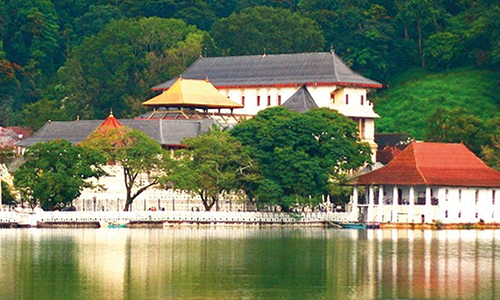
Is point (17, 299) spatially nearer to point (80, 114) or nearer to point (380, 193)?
point (380, 193)

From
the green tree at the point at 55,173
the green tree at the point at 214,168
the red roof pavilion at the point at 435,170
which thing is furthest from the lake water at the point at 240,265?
the red roof pavilion at the point at 435,170

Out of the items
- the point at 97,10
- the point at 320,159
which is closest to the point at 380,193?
the point at 320,159

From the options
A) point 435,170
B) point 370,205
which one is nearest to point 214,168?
point 370,205

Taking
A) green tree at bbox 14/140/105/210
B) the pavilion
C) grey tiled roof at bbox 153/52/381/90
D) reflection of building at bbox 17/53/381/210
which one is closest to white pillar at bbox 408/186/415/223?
reflection of building at bbox 17/53/381/210

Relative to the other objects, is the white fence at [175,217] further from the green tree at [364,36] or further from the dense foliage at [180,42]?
the green tree at [364,36]

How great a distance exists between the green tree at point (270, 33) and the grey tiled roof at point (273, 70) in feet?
28.3

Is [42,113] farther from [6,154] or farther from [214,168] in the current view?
[214,168]

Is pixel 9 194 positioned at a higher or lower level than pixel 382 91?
lower

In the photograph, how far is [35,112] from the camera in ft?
416

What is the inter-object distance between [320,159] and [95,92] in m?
33.6

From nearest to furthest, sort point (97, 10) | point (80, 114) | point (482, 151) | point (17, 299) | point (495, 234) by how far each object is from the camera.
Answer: point (17, 299)
point (495, 234)
point (482, 151)
point (80, 114)
point (97, 10)

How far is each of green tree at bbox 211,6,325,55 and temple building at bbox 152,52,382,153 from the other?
8.90m

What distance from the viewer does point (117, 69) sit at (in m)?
125

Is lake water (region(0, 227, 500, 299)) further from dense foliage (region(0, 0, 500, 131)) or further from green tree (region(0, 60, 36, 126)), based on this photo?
green tree (region(0, 60, 36, 126))
